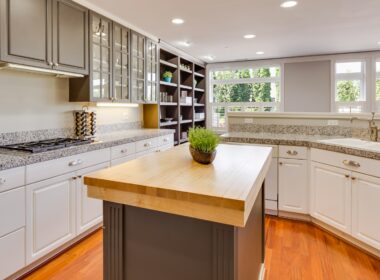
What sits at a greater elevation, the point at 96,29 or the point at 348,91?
the point at 96,29

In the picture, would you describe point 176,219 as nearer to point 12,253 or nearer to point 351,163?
point 12,253

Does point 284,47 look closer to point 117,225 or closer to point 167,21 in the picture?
point 167,21

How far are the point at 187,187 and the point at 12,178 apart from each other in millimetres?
1440

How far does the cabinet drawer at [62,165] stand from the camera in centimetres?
201

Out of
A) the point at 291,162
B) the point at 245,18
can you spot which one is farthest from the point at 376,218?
the point at 245,18

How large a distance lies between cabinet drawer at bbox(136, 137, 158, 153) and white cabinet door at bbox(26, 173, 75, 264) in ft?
3.55

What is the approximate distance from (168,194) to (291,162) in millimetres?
2307

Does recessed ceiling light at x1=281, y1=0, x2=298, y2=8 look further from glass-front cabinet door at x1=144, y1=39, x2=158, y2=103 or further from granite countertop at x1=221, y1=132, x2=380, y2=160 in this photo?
glass-front cabinet door at x1=144, y1=39, x2=158, y2=103

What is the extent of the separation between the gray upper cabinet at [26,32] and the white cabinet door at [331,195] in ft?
9.10

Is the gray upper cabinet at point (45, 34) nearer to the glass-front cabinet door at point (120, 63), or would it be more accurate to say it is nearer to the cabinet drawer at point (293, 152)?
the glass-front cabinet door at point (120, 63)

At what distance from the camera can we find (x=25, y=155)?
197 cm

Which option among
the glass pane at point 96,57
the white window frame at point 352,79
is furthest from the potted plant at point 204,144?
the white window frame at point 352,79

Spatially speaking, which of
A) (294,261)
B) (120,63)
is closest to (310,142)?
(294,261)

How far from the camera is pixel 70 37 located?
266 centimetres
